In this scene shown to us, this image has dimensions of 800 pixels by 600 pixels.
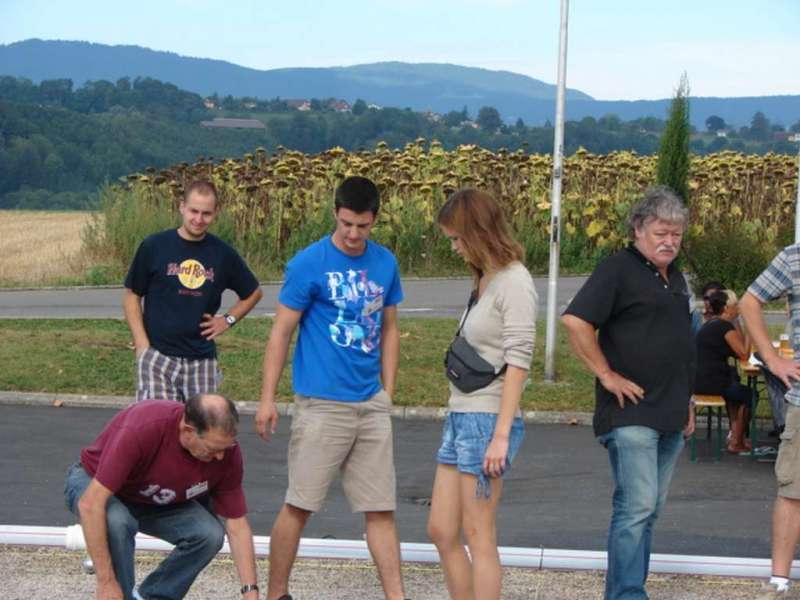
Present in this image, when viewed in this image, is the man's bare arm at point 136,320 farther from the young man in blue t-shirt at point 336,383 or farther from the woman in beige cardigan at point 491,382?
the woman in beige cardigan at point 491,382

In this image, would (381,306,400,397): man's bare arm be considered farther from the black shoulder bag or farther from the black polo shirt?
the black polo shirt

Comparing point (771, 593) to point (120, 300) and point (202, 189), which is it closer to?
point (202, 189)

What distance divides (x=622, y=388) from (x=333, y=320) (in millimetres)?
1276

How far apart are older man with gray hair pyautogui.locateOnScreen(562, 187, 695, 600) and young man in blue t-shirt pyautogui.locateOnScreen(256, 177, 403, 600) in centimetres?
93

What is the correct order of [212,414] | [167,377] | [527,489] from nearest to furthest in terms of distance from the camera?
1. [212,414]
2. [167,377]
3. [527,489]

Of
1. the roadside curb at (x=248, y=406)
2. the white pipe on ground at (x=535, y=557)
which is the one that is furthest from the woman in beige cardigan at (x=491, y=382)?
the roadside curb at (x=248, y=406)

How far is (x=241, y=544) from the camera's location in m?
6.09

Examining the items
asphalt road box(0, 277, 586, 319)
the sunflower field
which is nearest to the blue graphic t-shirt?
asphalt road box(0, 277, 586, 319)

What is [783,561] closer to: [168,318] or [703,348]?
[168,318]

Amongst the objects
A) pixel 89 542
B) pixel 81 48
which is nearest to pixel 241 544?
pixel 89 542

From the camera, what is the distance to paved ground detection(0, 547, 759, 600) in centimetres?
717

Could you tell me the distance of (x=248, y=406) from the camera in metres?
13.3

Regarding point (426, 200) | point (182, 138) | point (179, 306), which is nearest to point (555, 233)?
point (179, 306)

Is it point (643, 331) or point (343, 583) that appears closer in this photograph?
point (643, 331)
